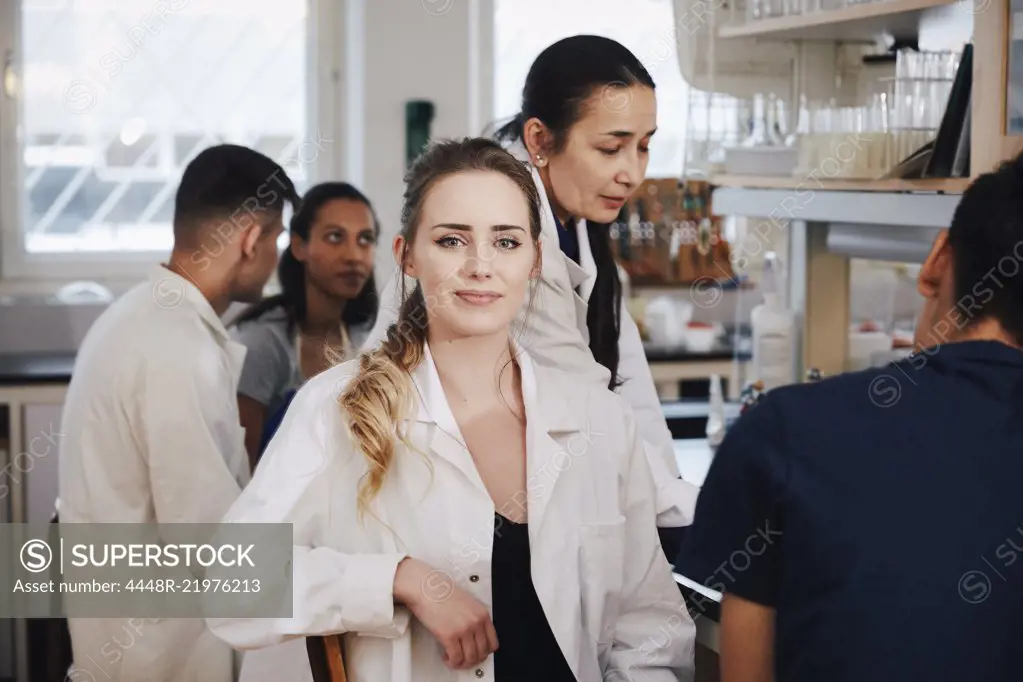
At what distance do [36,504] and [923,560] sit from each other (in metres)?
3.13

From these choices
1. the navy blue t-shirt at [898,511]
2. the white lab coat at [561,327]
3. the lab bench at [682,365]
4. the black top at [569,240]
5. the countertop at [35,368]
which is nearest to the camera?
the navy blue t-shirt at [898,511]

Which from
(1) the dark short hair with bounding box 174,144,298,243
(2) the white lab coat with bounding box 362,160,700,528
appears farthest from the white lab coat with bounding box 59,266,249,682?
(2) the white lab coat with bounding box 362,160,700,528

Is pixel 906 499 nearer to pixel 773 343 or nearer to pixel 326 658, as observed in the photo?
pixel 326 658

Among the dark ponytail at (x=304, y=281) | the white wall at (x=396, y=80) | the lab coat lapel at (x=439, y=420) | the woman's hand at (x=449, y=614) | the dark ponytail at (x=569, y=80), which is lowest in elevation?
the woman's hand at (x=449, y=614)

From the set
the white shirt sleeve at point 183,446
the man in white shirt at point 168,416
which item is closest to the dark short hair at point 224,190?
the man in white shirt at point 168,416

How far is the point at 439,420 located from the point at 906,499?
24.1 inches

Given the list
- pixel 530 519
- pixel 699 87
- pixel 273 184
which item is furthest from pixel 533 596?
pixel 699 87

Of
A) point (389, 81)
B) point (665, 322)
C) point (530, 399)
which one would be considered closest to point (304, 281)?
point (530, 399)

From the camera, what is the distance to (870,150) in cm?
222

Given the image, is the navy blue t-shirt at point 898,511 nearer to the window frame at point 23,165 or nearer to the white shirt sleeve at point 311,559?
the white shirt sleeve at point 311,559

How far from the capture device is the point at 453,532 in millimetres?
1444

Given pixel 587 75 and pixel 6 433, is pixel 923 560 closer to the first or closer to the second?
pixel 587 75

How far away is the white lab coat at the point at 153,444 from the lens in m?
1.98

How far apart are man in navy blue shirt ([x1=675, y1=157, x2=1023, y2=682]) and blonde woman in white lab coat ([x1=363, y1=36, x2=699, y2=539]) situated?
0.73 m
